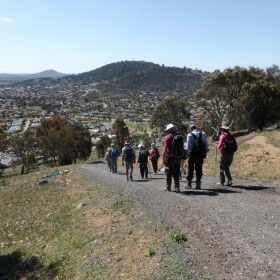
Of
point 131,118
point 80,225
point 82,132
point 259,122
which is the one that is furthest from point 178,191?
point 131,118

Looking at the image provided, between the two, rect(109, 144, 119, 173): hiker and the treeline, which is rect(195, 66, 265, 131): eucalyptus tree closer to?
rect(109, 144, 119, 173): hiker

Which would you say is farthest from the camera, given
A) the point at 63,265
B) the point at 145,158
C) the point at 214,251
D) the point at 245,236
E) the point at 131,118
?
the point at 131,118

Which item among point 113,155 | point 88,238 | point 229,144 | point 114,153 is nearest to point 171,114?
point 113,155

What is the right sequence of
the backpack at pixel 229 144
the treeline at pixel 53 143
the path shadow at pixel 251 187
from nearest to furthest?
1. the backpack at pixel 229 144
2. the path shadow at pixel 251 187
3. the treeline at pixel 53 143

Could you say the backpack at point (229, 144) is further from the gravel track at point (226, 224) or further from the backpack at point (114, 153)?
the backpack at point (114, 153)

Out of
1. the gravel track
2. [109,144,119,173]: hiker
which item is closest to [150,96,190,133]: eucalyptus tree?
[109,144,119,173]: hiker

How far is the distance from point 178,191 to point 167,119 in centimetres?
4884

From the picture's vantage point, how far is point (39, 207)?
17.4 meters

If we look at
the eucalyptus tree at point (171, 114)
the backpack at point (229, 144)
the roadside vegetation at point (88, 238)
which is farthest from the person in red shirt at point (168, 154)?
the eucalyptus tree at point (171, 114)

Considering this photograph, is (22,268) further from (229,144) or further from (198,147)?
(229,144)

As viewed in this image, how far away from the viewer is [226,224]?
8.59 metres

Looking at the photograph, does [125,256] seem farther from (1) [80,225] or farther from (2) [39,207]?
(2) [39,207]

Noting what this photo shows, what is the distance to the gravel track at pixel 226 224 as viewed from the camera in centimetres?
649

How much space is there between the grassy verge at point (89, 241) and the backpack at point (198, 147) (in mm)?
2679
